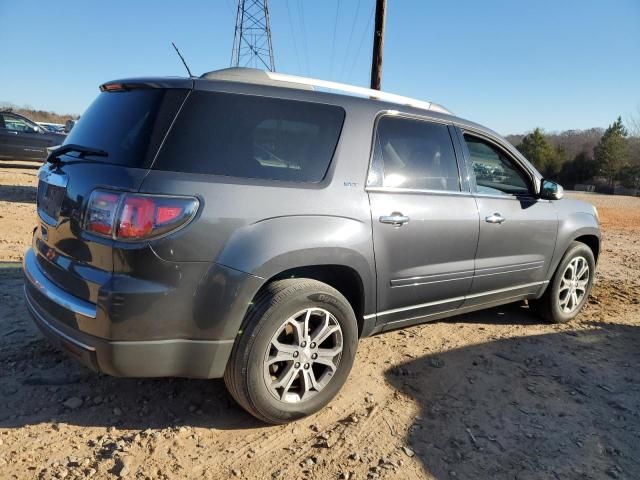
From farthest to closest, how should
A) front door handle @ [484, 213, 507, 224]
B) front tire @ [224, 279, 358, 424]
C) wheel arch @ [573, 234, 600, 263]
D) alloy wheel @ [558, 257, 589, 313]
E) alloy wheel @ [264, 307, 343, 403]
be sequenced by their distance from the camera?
1. wheel arch @ [573, 234, 600, 263]
2. alloy wheel @ [558, 257, 589, 313]
3. front door handle @ [484, 213, 507, 224]
4. alloy wheel @ [264, 307, 343, 403]
5. front tire @ [224, 279, 358, 424]

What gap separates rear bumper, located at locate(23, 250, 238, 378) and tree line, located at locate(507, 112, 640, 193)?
41143 mm

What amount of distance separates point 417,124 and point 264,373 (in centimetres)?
202

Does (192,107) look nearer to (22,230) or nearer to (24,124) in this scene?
(22,230)

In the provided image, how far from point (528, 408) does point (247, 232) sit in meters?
2.16

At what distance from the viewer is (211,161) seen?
8.00 feet

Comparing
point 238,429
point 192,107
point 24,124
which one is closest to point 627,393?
point 238,429

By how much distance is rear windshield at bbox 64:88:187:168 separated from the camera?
2.37 meters

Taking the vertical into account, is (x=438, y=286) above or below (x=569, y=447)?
above

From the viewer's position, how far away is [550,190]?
4188 millimetres

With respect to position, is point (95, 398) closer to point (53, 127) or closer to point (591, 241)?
point (591, 241)

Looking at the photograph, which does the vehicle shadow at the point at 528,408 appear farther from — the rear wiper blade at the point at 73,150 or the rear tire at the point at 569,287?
the rear wiper blade at the point at 73,150

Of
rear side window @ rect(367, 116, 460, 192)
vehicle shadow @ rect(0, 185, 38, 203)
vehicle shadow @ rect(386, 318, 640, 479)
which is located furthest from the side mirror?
vehicle shadow @ rect(0, 185, 38, 203)

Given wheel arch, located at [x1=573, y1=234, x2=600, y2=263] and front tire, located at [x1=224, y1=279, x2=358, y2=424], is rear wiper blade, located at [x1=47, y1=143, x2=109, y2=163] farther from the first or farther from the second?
wheel arch, located at [x1=573, y1=234, x2=600, y2=263]

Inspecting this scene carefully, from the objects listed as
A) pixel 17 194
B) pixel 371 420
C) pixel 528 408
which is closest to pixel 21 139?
pixel 17 194
